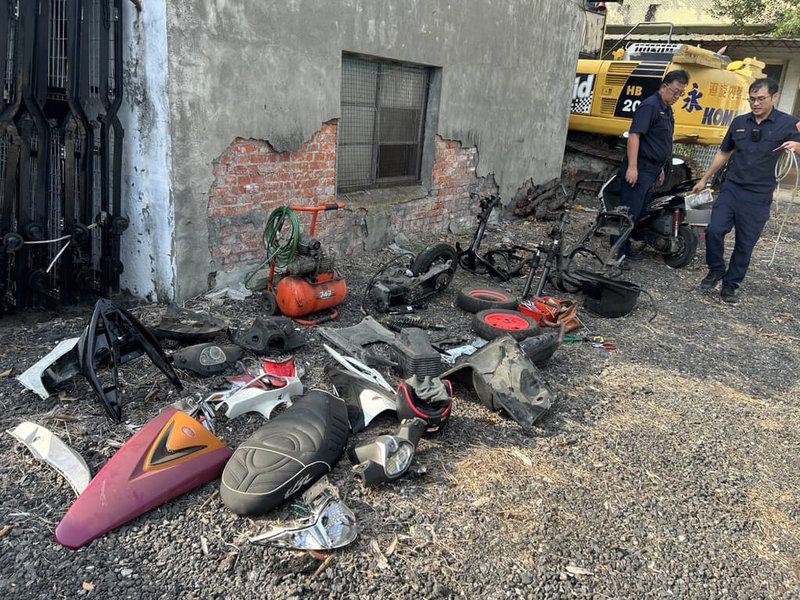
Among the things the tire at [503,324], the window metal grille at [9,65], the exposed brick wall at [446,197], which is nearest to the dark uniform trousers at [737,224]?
the tire at [503,324]

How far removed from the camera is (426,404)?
3068mm

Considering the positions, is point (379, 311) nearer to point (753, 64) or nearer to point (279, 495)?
point (279, 495)

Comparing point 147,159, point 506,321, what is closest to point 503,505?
point 506,321

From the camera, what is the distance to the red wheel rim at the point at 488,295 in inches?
197

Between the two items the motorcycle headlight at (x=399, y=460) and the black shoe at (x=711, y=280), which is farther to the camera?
the black shoe at (x=711, y=280)

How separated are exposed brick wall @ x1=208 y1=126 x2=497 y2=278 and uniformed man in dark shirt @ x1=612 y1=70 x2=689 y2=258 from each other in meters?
2.13

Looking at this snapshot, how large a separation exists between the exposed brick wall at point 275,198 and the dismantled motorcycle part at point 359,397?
6.12ft

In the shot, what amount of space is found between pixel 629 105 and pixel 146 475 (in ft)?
30.4

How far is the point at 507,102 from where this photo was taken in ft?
24.8

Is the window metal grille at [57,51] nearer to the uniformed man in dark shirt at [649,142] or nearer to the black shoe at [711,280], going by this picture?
the uniformed man in dark shirt at [649,142]

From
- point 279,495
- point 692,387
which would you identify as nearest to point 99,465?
point 279,495

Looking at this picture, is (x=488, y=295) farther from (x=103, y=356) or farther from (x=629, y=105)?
(x=629, y=105)

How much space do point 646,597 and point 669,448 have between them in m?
1.18

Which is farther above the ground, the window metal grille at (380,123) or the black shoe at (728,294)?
the window metal grille at (380,123)
